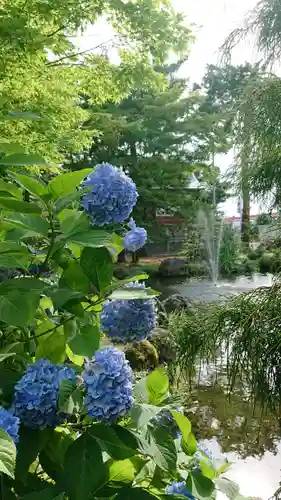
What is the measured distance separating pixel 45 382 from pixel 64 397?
Answer: 34 mm

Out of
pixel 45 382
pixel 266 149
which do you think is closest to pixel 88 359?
pixel 45 382

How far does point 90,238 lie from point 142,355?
4.41 metres

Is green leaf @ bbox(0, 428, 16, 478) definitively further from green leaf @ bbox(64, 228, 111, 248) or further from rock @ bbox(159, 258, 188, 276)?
rock @ bbox(159, 258, 188, 276)

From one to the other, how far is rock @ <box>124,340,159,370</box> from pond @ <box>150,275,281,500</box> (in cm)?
47

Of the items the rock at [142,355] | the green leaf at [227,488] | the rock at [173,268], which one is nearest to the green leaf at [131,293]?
the green leaf at [227,488]

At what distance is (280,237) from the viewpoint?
2.88 metres

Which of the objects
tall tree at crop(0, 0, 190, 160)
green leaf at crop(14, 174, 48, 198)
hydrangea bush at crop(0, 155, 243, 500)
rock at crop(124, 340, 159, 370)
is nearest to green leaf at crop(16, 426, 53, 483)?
hydrangea bush at crop(0, 155, 243, 500)

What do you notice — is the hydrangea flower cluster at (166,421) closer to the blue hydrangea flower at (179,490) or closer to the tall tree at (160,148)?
the blue hydrangea flower at (179,490)

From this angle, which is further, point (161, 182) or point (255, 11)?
point (161, 182)

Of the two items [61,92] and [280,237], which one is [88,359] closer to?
[280,237]

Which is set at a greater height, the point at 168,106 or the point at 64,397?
the point at 168,106

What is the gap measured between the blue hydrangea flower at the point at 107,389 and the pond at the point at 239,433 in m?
2.74

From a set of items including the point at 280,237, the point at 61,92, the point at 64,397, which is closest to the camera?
the point at 64,397

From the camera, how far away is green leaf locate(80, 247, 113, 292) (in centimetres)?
72
